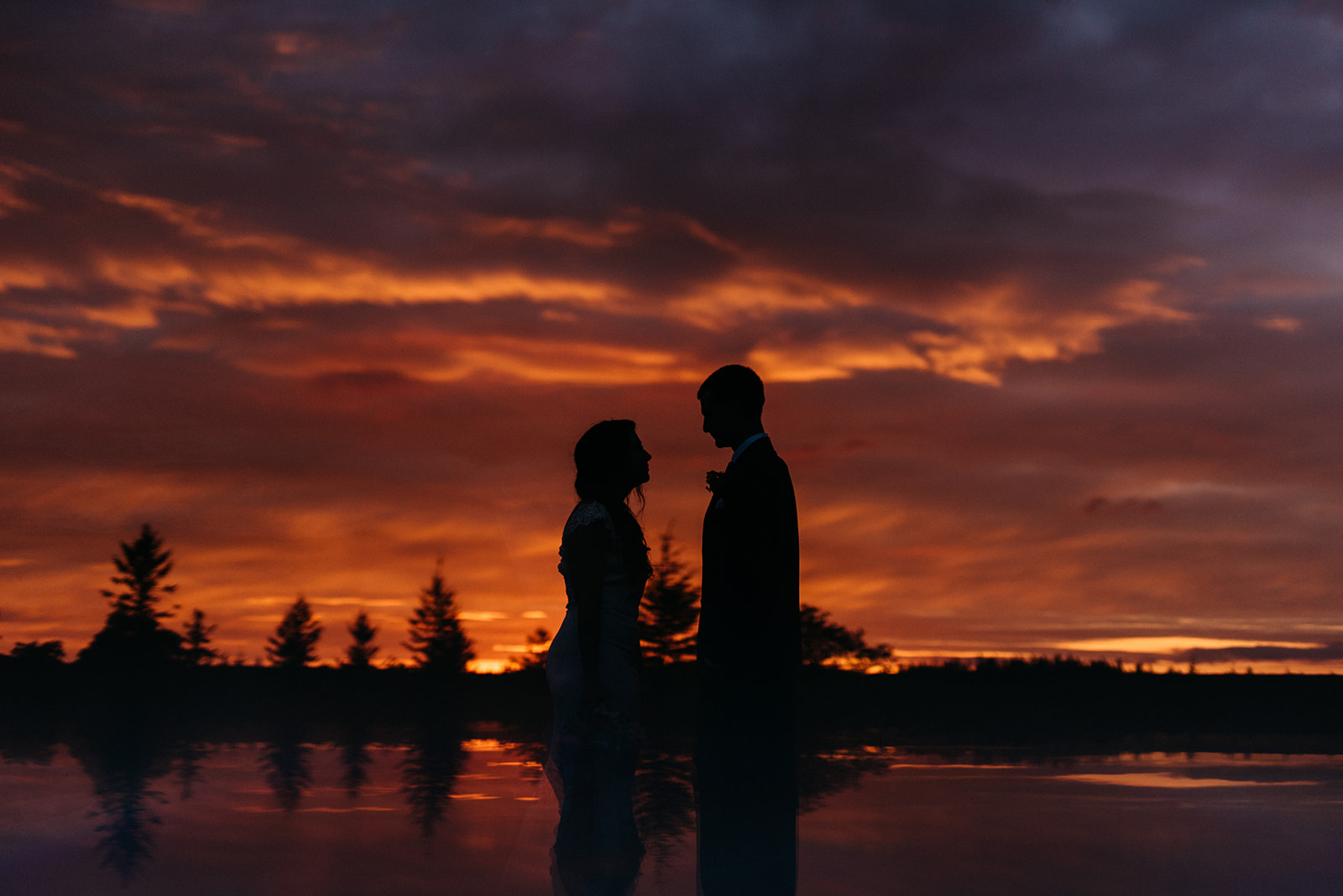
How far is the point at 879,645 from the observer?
5144cm

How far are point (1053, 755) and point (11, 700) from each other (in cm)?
1520

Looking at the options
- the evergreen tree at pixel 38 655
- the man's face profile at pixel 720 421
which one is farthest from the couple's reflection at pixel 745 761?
the evergreen tree at pixel 38 655

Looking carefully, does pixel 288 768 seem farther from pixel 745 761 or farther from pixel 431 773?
pixel 745 761

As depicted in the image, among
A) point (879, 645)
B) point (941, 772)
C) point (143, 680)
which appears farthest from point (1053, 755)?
point (879, 645)

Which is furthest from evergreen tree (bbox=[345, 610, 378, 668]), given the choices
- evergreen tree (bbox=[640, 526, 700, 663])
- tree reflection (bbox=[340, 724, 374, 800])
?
tree reflection (bbox=[340, 724, 374, 800])

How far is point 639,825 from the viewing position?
726 centimetres

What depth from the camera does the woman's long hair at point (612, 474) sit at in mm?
5848

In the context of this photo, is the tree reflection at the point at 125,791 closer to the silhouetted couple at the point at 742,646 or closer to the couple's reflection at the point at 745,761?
the silhouetted couple at the point at 742,646

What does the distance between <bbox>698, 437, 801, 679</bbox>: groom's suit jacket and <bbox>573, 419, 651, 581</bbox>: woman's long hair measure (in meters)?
1.29

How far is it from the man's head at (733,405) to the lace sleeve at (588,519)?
113cm

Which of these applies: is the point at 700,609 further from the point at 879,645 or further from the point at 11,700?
the point at 879,645

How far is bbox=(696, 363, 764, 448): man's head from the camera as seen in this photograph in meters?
4.76

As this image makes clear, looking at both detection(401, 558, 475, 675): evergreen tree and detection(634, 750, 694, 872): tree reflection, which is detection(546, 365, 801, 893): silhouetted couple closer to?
detection(634, 750, 694, 872): tree reflection

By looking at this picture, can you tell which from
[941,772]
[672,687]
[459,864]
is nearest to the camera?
[459,864]
